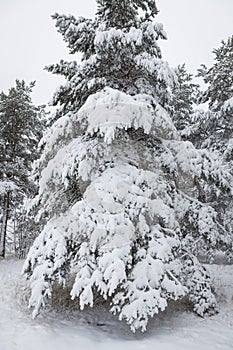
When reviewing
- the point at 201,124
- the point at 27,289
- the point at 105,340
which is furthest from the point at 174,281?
the point at 201,124

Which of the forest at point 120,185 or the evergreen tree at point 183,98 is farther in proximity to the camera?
the evergreen tree at point 183,98

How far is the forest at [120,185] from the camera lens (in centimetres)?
644

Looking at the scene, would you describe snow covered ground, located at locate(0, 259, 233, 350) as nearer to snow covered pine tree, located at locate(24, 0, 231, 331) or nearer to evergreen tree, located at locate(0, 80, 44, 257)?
snow covered pine tree, located at locate(24, 0, 231, 331)

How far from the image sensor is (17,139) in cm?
1762

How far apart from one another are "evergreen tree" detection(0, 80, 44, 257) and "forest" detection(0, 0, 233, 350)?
804cm

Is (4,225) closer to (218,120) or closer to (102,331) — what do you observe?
(102,331)

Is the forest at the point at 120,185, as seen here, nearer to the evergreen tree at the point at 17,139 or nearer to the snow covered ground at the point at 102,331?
the snow covered ground at the point at 102,331

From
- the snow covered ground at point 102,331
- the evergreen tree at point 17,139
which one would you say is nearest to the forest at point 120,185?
the snow covered ground at point 102,331

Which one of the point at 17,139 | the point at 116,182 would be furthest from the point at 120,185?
the point at 17,139

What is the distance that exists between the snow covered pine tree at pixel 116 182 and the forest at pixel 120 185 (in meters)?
0.02

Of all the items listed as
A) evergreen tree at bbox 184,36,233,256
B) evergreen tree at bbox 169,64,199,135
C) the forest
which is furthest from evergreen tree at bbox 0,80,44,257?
evergreen tree at bbox 184,36,233,256

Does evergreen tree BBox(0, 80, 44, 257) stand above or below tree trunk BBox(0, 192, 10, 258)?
above

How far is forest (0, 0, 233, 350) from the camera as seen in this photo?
6438mm

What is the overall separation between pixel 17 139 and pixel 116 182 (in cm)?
1234
